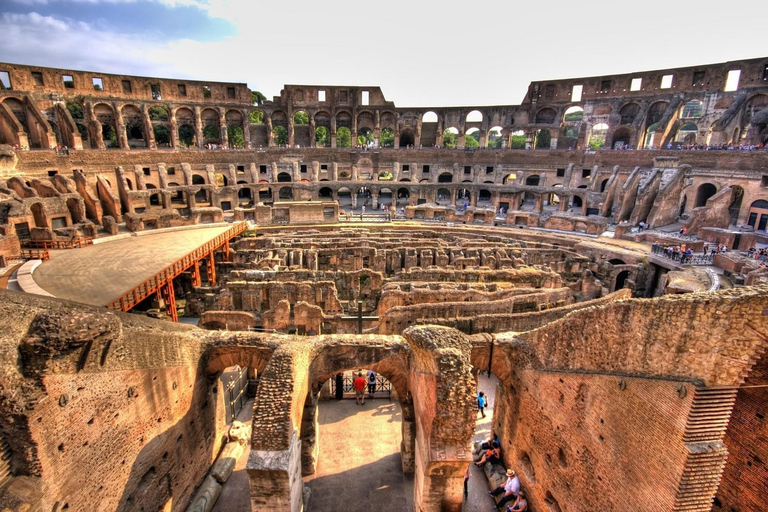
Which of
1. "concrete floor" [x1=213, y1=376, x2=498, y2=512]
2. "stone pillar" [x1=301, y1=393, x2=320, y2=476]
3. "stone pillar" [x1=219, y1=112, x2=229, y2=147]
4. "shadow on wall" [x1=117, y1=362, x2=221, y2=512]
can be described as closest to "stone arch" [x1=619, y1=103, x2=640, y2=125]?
"concrete floor" [x1=213, y1=376, x2=498, y2=512]

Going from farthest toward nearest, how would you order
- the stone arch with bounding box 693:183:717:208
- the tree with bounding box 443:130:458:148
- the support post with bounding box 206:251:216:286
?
the tree with bounding box 443:130:458:148 < the stone arch with bounding box 693:183:717:208 < the support post with bounding box 206:251:216:286

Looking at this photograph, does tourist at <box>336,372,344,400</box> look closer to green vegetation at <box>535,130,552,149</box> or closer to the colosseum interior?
the colosseum interior

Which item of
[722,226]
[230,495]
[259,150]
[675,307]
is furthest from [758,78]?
[230,495]

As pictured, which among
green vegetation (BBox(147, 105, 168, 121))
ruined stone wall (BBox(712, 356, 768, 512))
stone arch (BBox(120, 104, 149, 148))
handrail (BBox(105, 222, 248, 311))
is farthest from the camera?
green vegetation (BBox(147, 105, 168, 121))

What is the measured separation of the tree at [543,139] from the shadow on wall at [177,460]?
41.7 meters

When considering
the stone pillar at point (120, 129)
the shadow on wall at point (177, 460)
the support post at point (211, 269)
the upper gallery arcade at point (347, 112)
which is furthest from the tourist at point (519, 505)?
the stone pillar at point (120, 129)

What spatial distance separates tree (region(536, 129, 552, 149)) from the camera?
4240 cm

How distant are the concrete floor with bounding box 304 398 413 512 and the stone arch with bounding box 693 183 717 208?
28.1 meters

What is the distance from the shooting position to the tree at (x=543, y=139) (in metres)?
42.4

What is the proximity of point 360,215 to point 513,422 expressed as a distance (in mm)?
24474

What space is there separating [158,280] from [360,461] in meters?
11.0

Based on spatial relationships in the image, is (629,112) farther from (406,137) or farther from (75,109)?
(75,109)

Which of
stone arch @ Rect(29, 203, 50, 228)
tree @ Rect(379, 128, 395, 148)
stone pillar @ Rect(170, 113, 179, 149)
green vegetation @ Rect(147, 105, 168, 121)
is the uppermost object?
green vegetation @ Rect(147, 105, 168, 121)

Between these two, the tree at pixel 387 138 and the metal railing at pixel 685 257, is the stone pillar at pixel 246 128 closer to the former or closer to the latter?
the tree at pixel 387 138
